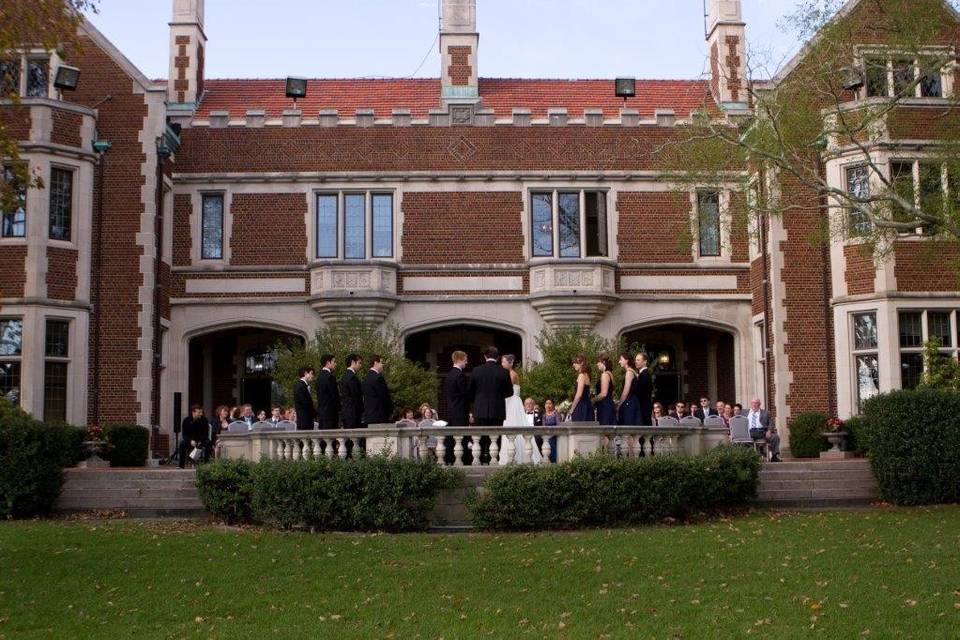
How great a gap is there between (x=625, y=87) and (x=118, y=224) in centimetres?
1291

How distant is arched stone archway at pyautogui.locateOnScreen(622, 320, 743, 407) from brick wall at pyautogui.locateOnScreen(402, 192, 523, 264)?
4.18 m

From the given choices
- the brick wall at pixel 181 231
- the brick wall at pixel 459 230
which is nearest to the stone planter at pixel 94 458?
the brick wall at pixel 181 231

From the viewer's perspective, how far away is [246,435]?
649 inches

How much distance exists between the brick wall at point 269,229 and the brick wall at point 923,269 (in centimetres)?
1248

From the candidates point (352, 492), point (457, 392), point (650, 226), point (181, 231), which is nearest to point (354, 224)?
point (181, 231)

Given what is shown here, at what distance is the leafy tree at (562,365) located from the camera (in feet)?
78.3

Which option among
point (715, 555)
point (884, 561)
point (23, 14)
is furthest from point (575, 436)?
point (23, 14)

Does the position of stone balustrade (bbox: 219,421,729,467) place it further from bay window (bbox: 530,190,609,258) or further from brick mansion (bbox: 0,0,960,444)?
bay window (bbox: 530,190,609,258)

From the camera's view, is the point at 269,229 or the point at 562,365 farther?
the point at 269,229

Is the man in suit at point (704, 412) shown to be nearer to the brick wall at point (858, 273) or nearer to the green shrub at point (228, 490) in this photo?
the brick wall at point (858, 273)

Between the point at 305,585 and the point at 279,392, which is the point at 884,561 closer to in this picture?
the point at 305,585

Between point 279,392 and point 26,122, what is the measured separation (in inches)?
354

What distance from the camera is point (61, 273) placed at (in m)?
22.9

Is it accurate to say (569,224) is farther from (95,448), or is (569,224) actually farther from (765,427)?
(95,448)
